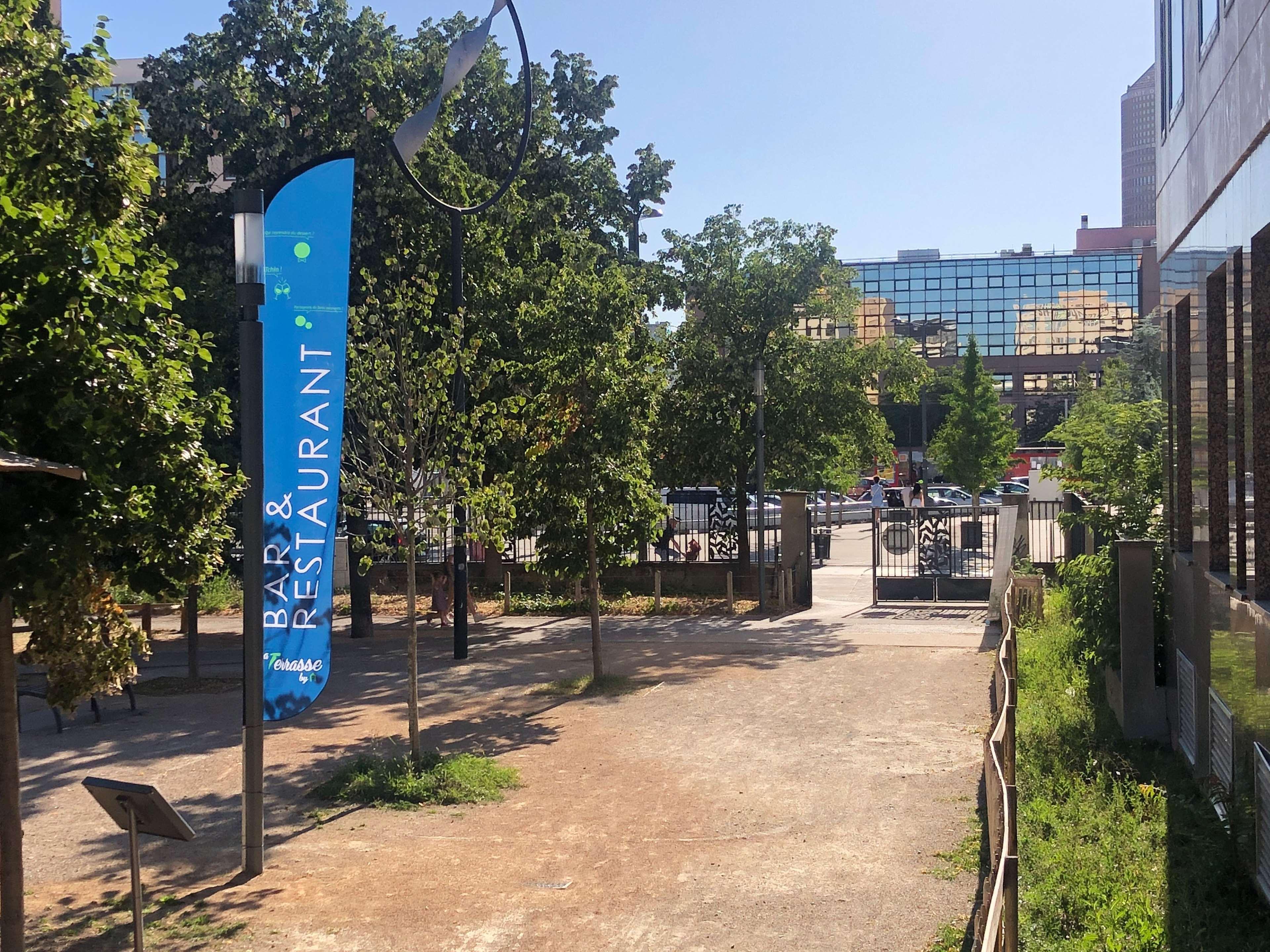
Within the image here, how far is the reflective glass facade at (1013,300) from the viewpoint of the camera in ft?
312

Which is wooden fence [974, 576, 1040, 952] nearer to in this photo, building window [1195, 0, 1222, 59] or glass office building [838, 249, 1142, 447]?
building window [1195, 0, 1222, 59]

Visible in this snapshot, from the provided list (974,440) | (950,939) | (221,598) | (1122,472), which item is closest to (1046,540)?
(974,440)

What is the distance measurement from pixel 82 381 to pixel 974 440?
43032 millimetres

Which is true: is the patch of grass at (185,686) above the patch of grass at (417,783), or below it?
below

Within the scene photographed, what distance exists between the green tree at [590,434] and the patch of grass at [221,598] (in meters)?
11.2

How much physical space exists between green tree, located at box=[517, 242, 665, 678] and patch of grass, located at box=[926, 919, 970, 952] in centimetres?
854

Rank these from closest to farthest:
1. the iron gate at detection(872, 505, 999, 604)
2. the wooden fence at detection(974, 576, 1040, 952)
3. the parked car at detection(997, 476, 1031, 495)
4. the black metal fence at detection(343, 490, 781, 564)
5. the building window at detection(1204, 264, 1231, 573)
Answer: the wooden fence at detection(974, 576, 1040, 952) < the building window at detection(1204, 264, 1231, 573) < the iron gate at detection(872, 505, 999, 604) < the black metal fence at detection(343, 490, 781, 564) < the parked car at detection(997, 476, 1031, 495)

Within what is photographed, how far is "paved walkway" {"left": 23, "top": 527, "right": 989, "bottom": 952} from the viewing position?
283 inches

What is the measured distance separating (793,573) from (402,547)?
1260cm

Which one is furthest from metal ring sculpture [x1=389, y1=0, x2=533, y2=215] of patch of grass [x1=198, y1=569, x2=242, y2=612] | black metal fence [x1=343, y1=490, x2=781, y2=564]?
patch of grass [x1=198, y1=569, x2=242, y2=612]

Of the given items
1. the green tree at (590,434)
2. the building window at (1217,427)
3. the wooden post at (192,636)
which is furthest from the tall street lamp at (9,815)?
the wooden post at (192,636)

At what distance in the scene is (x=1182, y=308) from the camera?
A: 1213 centimetres

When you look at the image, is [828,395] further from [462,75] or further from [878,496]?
[878,496]

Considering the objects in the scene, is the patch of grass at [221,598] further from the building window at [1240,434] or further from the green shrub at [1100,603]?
the building window at [1240,434]
